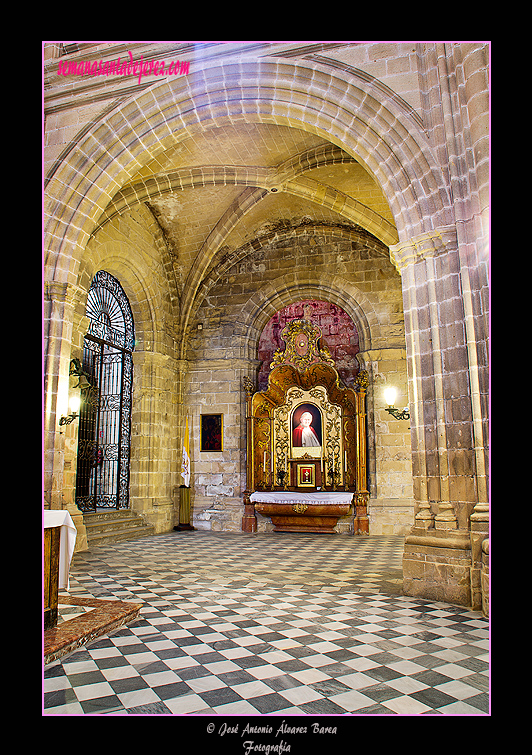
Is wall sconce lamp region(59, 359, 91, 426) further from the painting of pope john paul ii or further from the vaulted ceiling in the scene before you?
the painting of pope john paul ii

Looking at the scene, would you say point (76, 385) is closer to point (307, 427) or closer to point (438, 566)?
point (307, 427)

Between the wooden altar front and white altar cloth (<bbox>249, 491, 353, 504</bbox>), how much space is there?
0.06 ft

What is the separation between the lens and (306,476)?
10672 millimetres

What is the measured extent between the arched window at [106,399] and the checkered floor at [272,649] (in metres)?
3.75

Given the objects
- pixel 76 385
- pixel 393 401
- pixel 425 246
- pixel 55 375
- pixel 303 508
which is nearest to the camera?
pixel 425 246

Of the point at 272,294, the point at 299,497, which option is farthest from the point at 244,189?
the point at 299,497

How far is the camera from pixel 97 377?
10172 mm

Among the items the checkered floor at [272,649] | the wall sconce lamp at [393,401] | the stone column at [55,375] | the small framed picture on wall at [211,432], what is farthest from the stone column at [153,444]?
the wall sconce lamp at [393,401]

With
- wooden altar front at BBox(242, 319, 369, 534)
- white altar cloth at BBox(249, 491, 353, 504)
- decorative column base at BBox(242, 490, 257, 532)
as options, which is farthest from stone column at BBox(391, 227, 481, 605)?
decorative column base at BBox(242, 490, 257, 532)

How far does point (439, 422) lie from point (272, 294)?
279 inches

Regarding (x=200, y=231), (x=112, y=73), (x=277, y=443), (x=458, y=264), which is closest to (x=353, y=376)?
(x=277, y=443)

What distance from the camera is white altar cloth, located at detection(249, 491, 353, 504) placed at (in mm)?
9695

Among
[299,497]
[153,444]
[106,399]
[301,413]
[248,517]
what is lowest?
[248,517]

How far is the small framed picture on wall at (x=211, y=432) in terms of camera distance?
11.2 meters
